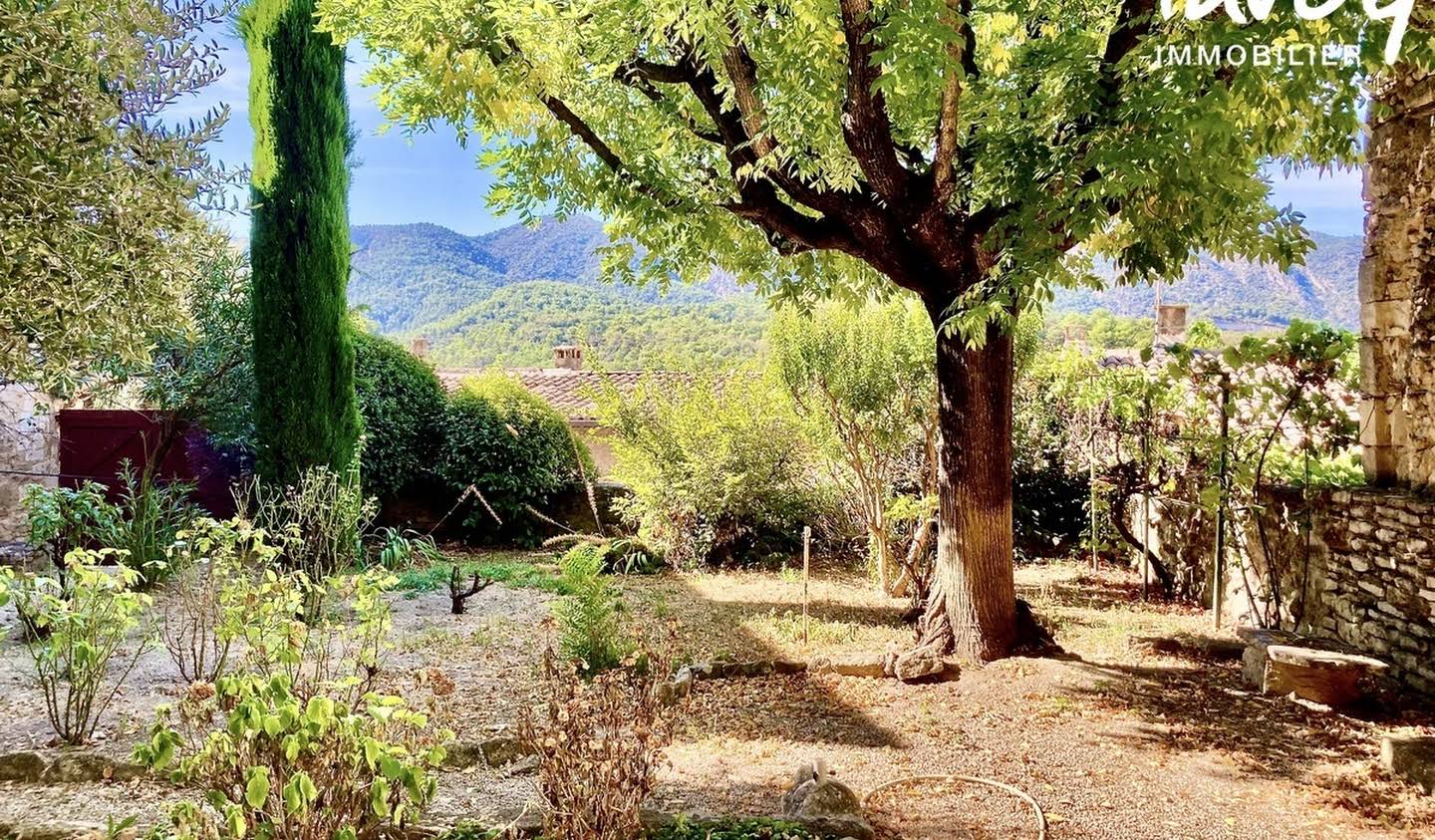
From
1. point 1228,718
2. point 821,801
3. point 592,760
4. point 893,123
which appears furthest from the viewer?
point 893,123

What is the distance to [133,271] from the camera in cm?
289

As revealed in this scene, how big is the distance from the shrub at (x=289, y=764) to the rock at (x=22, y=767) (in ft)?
4.94

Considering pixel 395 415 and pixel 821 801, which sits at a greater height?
pixel 395 415

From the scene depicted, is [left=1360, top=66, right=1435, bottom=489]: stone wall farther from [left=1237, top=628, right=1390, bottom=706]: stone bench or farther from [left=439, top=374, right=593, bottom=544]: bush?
[left=439, top=374, right=593, bottom=544]: bush

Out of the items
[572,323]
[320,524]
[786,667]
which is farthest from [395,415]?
[572,323]

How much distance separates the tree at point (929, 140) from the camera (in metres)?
3.59

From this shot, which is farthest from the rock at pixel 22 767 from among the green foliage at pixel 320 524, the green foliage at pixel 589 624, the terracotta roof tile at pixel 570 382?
the terracotta roof tile at pixel 570 382

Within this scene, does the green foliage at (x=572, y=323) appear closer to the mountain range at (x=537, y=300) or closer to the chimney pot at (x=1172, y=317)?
the mountain range at (x=537, y=300)

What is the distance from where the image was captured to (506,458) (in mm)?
9570

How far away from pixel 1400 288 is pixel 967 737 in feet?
10.8

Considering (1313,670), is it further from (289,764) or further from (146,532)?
(146,532)

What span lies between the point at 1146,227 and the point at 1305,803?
244 cm

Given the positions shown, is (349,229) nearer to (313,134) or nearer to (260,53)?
(313,134)

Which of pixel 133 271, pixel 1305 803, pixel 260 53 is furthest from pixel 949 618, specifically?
pixel 260 53
